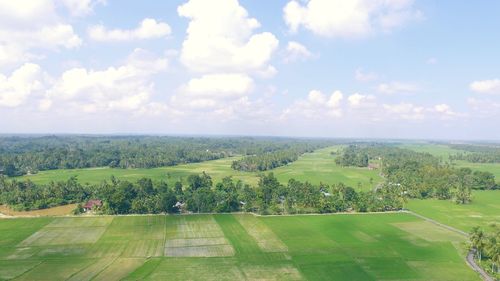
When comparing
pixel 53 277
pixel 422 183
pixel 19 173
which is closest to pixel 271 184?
pixel 422 183

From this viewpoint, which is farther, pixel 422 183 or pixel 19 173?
pixel 19 173

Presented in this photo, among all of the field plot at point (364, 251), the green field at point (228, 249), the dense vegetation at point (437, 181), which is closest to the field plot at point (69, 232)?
the green field at point (228, 249)

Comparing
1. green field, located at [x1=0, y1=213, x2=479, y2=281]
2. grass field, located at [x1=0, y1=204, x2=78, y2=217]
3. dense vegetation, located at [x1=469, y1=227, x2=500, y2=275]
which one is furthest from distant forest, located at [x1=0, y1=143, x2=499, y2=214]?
dense vegetation, located at [x1=469, y1=227, x2=500, y2=275]

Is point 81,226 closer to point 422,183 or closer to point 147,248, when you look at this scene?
point 147,248

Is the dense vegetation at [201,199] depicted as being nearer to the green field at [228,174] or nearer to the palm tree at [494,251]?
the green field at [228,174]

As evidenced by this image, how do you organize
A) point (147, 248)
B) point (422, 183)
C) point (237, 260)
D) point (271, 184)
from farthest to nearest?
point (422, 183) → point (271, 184) → point (147, 248) → point (237, 260)

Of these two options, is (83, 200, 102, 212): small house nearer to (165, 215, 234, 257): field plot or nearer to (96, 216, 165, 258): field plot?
(96, 216, 165, 258): field plot

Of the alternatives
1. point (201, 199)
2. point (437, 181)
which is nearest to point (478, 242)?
point (201, 199)
